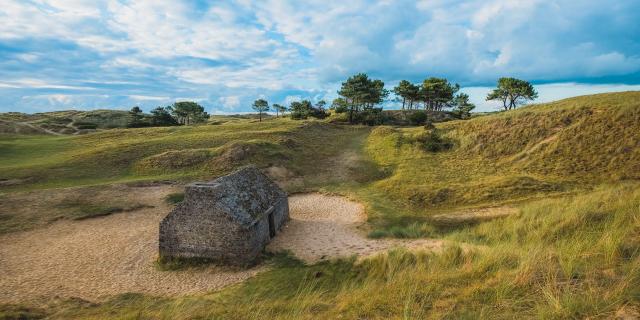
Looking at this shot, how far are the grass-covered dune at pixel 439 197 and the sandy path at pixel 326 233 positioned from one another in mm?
1349

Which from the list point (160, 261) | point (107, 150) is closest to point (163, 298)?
point (160, 261)

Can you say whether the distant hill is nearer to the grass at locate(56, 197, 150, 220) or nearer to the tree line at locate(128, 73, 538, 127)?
the tree line at locate(128, 73, 538, 127)

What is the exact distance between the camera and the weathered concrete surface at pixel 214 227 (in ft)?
64.5

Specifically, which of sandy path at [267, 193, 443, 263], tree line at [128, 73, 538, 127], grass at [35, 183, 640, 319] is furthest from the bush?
grass at [35, 183, 640, 319]

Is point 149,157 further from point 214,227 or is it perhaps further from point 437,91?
point 437,91

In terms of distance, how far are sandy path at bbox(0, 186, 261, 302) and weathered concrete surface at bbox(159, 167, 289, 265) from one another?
42.3 inches

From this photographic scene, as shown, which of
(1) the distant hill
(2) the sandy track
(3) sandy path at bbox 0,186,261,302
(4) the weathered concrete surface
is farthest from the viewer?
(1) the distant hill

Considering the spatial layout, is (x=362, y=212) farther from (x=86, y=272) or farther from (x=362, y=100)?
(x=362, y=100)

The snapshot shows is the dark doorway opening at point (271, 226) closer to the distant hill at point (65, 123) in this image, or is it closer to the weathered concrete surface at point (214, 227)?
the weathered concrete surface at point (214, 227)

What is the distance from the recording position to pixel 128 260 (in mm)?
20859

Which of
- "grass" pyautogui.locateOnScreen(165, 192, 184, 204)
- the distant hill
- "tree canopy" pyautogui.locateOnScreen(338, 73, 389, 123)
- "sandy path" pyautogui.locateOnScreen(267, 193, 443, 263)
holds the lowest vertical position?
"sandy path" pyautogui.locateOnScreen(267, 193, 443, 263)

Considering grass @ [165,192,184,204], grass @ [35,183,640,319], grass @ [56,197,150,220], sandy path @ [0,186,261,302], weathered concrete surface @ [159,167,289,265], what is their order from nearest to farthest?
grass @ [35,183,640,319] → sandy path @ [0,186,261,302] → weathered concrete surface @ [159,167,289,265] → grass @ [56,197,150,220] → grass @ [165,192,184,204]

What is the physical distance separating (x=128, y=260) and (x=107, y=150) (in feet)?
97.0

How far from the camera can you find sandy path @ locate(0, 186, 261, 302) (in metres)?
17.2
